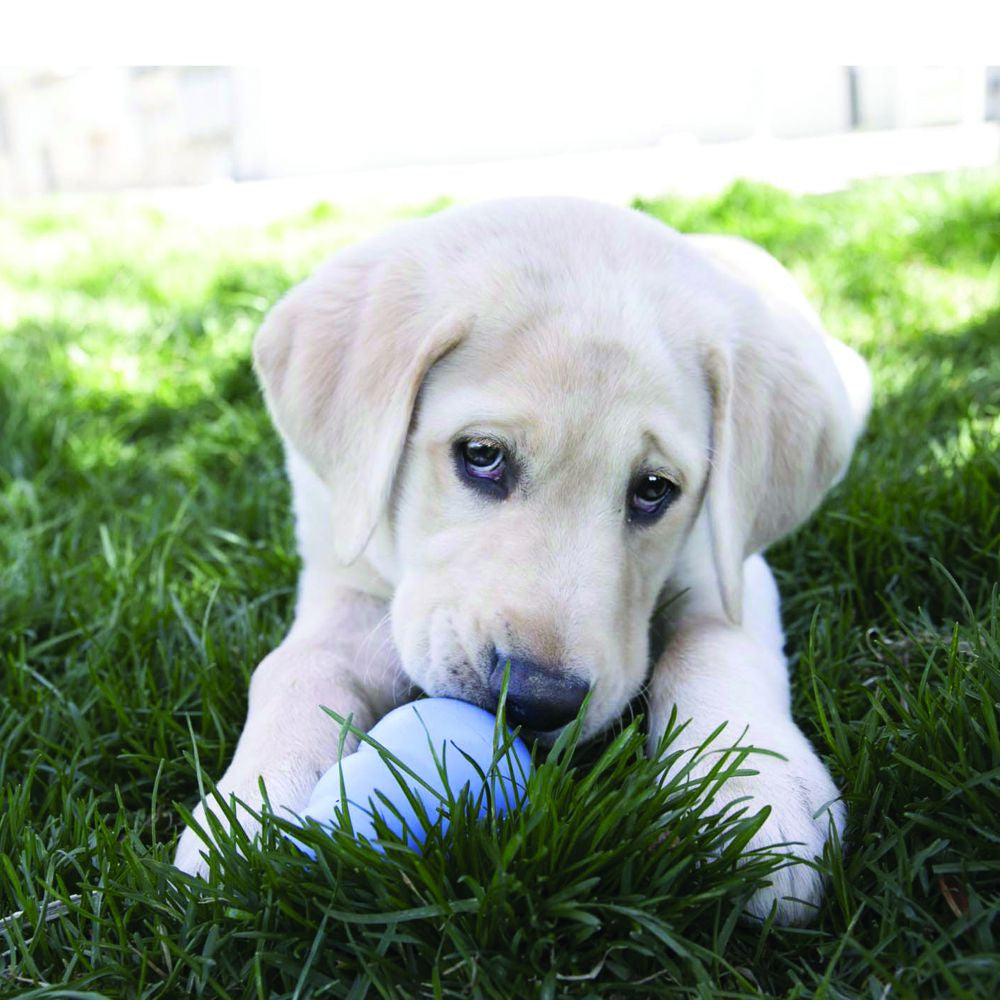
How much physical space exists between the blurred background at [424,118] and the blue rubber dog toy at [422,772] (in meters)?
10.5

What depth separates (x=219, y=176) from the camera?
1312cm

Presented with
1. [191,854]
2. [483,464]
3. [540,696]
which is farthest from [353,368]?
[191,854]

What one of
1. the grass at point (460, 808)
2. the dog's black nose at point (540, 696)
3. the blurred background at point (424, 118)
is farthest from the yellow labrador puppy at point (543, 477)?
the blurred background at point (424, 118)

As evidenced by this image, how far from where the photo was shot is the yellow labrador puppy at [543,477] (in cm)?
211

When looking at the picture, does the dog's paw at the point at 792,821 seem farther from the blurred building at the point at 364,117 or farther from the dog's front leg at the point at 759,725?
the blurred building at the point at 364,117

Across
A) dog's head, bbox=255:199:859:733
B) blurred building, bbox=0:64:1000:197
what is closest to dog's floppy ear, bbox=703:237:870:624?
dog's head, bbox=255:199:859:733

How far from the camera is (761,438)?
8.30 ft

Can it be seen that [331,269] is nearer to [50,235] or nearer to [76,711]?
[76,711]

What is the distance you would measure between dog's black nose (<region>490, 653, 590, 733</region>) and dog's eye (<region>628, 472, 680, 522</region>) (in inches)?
19.6

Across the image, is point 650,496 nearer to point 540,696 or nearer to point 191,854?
point 540,696

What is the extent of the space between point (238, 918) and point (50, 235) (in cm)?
807

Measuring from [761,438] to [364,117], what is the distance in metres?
11.7

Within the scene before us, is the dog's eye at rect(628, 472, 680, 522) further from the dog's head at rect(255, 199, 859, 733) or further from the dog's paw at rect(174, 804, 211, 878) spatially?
the dog's paw at rect(174, 804, 211, 878)

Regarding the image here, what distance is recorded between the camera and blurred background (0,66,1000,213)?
1237 cm
